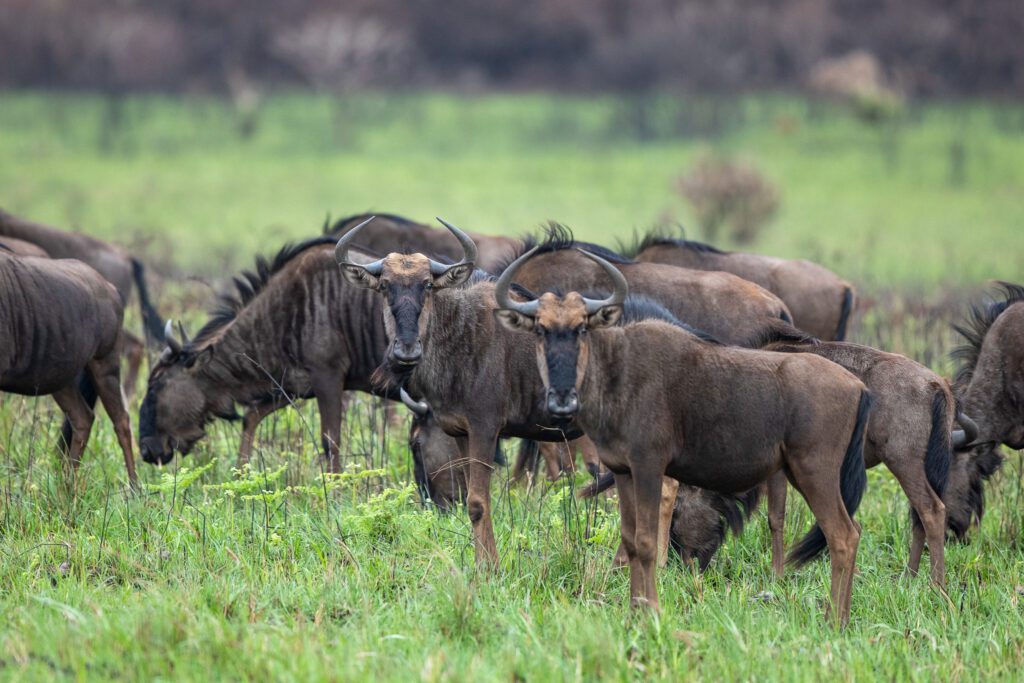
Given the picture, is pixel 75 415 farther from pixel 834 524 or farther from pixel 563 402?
pixel 834 524

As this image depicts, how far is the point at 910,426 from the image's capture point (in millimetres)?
6250

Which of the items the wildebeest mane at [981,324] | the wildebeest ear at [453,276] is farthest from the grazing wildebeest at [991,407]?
the wildebeest ear at [453,276]

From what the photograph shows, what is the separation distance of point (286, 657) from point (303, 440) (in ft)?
10.8

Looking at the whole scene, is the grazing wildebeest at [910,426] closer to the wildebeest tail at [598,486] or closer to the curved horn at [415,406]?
the wildebeest tail at [598,486]

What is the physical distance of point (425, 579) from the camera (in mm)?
5520

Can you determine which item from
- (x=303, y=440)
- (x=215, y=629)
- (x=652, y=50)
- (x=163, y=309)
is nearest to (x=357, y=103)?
(x=652, y=50)

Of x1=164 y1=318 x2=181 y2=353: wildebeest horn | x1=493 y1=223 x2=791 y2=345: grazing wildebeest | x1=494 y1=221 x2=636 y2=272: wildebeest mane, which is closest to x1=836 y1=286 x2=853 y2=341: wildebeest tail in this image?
x1=493 y1=223 x2=791 y2=345: grazing wildebeest

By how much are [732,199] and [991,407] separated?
17.7 metres

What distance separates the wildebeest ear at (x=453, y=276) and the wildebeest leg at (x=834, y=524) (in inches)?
77.9

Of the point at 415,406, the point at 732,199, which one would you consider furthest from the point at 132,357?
the point at 732,199

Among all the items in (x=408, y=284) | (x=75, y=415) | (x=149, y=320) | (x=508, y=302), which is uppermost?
(x=508, y=302)

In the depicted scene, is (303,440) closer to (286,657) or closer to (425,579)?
(425,579)

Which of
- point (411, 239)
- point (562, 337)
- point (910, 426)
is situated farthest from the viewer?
point (411, 239)

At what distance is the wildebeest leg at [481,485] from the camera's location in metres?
5.89
